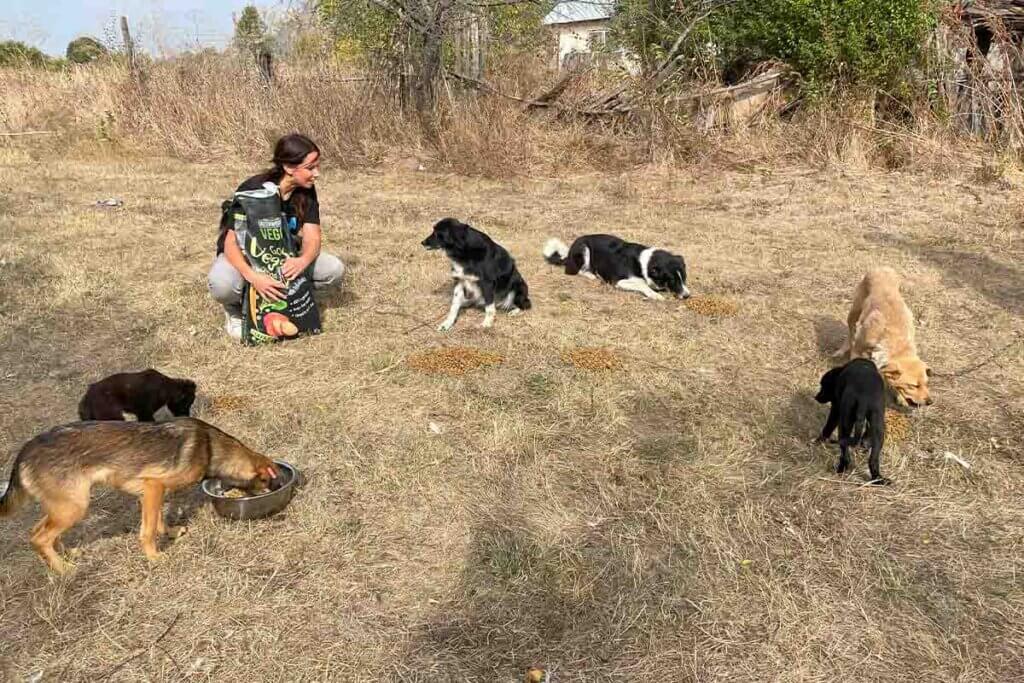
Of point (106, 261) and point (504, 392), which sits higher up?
point (106, 261)

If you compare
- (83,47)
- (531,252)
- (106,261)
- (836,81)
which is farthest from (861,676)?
(83,47)

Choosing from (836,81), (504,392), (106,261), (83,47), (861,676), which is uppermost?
(83,47)

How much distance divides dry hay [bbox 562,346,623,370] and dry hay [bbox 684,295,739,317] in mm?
1232

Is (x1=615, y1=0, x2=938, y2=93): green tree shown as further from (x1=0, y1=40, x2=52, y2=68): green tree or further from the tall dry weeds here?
(x1=0, y1=40, x2=52, y2=68): green tree

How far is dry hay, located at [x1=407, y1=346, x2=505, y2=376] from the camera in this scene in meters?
4.43

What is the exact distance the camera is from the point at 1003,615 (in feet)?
8.29

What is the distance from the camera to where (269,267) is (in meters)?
4.60

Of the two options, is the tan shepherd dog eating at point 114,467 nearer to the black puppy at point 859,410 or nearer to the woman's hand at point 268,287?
the woman's hand at point 268,287

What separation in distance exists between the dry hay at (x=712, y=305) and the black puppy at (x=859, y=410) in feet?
6.93

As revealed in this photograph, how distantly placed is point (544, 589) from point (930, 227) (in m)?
7.57

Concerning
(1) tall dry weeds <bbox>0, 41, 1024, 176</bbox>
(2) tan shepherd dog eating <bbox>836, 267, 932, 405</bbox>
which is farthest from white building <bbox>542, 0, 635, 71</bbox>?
(2) tan shepherd dog eating <bbox>836, 267, 932, 405</bbox>

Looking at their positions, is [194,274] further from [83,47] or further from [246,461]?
[83,47]

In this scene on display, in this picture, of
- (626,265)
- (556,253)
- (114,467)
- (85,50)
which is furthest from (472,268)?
(85,50)

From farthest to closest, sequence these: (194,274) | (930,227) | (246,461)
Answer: (930,227)
(194,274)
(246,461)
